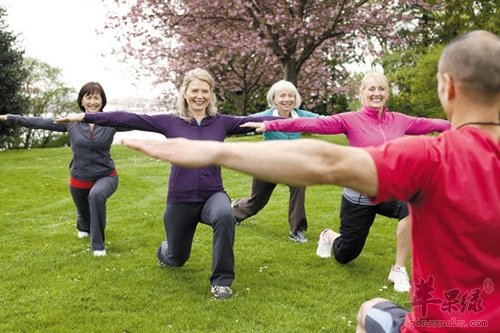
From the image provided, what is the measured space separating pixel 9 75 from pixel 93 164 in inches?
808

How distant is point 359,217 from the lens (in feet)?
20.2

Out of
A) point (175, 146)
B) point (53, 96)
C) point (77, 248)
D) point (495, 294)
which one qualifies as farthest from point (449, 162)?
point (53, 96)

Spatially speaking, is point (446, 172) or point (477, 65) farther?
point (477, 65)

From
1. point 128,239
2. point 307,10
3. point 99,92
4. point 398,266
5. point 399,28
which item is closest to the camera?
point 398,266

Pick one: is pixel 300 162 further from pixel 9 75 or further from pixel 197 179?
pixel 9 75

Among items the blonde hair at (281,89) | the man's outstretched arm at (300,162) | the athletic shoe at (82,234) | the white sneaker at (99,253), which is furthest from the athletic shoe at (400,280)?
the athletic shoe at (82,234)

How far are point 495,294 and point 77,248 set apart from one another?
6886 millimetres

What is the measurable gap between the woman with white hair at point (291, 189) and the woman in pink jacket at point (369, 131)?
1538 millimetres

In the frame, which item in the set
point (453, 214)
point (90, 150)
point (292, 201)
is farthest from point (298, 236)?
point (453, 214)

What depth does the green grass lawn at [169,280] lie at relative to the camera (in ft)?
17.4

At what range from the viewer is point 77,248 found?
8.06 metres

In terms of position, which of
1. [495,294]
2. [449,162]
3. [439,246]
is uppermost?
[449,162]

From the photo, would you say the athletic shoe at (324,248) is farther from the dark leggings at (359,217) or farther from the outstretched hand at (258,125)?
the outstretched hand at (258,125)

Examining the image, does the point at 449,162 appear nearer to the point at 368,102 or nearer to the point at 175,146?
the point at 175,146
